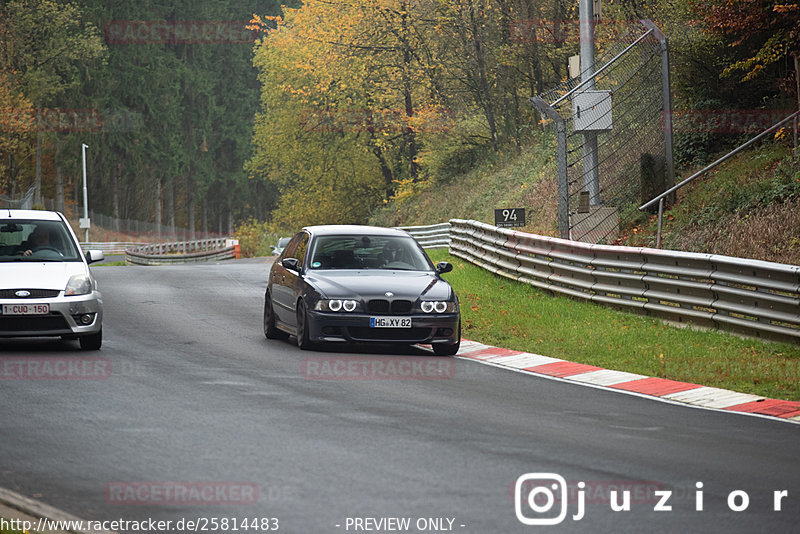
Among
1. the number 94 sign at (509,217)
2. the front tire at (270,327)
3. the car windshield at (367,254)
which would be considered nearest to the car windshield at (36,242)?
the front tire at (270,327)

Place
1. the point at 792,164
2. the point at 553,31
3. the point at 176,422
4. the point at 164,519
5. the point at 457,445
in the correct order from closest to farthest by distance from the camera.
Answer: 1. the point at 164,519
2. the point at 457,445
3. the point at 176,422
4. the point at 792,164
5. the point at 553,31

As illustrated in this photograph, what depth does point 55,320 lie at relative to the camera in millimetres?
13328

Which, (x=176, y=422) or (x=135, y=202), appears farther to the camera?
(x=135, y=202)

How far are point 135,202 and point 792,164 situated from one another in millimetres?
77404

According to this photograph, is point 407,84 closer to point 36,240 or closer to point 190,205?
point 36,240

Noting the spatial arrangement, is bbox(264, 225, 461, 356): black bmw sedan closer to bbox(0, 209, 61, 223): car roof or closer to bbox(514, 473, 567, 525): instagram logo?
bbox(0, 209, 61, 223): car roof

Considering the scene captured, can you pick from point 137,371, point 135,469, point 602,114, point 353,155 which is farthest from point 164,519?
point 353,155

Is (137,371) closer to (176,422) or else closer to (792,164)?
(176,422)

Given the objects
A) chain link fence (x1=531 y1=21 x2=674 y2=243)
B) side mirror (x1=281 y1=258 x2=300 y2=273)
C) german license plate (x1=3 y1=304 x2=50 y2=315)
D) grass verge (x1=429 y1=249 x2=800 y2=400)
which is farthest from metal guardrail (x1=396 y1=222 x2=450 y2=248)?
german license plate (x1=3 y1=304 x2=50 y2=315)

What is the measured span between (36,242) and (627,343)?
7559 millimetres

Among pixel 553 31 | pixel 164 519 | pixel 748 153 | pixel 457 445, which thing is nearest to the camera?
pixel 164 519

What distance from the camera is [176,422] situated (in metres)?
9.07

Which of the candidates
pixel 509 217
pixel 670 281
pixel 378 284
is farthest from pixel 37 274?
pixel 509 217

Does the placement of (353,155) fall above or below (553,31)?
below
